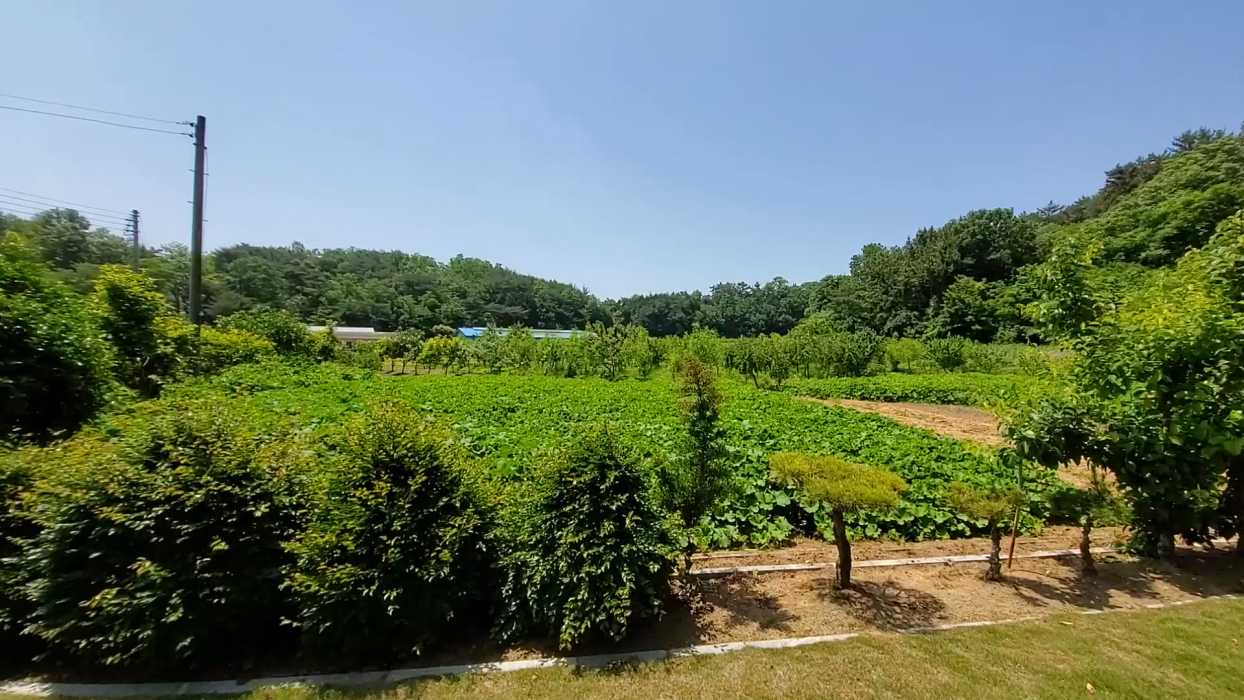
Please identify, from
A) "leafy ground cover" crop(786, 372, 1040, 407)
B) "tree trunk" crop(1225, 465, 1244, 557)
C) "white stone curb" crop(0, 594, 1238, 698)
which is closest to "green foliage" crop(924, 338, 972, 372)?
"leafy ground cover" crop(786, 372, 1040, 407)

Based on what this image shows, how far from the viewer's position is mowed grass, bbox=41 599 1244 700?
3.17 metres

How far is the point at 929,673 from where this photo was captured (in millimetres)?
3355

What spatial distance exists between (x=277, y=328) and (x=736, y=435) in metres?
27.1

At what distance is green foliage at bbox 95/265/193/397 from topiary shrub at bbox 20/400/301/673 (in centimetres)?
599

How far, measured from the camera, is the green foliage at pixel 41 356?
453 centimetres

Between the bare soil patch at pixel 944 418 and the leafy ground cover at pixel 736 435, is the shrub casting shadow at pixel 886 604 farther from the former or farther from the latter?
the bare soil patch at pixel 944 418

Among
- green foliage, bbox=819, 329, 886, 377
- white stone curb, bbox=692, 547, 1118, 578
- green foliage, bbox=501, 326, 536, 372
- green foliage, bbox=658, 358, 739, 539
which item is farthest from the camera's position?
green foliage, bbox=501, 326, 536, 372

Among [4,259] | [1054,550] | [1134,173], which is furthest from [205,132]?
[1134,173]

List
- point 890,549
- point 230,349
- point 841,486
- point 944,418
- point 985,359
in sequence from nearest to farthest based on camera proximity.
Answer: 1. point 841,486
2. point 890,549
3. point 944,418
4. point 230,349
5. point 985,359

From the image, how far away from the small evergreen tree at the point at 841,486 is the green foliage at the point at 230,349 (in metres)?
20.1

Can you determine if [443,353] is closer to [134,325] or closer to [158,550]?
[134,325]

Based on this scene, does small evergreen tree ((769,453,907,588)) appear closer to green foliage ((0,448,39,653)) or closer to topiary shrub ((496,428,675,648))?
topiary shrub ((496,428,675,648))

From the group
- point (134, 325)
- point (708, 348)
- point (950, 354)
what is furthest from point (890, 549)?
point (950, 354)

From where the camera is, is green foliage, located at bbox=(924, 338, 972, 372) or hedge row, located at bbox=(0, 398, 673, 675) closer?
hedge row, located at bbox=(0, 398, 673, 675)
